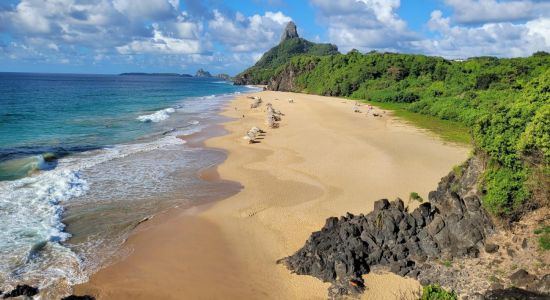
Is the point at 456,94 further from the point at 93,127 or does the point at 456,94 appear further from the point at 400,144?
the point at 93,127

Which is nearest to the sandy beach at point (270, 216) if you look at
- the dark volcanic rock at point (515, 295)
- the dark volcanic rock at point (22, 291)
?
the dark volcanic rock at point (22, 291)

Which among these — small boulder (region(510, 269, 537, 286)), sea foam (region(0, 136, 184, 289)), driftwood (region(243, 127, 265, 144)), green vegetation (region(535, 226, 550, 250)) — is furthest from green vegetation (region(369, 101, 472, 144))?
sea foam (region(0, 136, 184, 289))

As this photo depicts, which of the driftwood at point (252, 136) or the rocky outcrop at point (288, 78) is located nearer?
the driftwood at point (252, 136)

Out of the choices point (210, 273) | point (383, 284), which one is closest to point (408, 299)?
point (383, 284)

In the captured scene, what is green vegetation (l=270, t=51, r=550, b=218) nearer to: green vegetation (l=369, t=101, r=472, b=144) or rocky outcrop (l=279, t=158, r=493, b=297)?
green vegetation (l=369, t=101, r=472, b=144)

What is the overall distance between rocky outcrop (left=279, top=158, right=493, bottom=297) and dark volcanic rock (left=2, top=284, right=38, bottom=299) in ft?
26.8

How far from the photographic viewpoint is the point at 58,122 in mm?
51188

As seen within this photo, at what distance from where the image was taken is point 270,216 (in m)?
19.5

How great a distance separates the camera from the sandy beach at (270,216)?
1366 centimetres

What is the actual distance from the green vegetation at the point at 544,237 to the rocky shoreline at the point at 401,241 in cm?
147

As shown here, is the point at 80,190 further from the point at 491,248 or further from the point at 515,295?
the point at 515,295

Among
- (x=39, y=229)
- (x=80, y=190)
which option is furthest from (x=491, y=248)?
(x=80, y=190)

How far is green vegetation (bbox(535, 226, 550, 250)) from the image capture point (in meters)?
12.9

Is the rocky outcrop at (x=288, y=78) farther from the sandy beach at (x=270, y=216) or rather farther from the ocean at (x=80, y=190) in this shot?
the sandy beach at (x=270, y=216)
